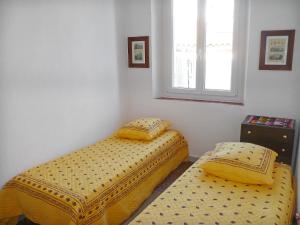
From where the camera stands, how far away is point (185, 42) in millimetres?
3428

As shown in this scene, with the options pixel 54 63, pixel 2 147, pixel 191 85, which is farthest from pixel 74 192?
pixel 191 85

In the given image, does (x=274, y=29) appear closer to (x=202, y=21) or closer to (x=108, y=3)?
(x=202, y=21)

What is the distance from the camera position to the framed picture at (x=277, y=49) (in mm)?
2689

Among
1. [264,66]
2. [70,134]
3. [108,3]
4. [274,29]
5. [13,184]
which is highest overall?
[108,3]

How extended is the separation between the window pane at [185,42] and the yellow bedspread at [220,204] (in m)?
1.64

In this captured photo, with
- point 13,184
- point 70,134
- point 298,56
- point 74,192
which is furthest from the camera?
point 70,134

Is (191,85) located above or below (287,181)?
above

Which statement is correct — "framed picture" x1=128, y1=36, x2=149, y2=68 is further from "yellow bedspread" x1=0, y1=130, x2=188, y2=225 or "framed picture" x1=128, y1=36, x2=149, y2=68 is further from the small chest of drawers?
the small chest of drawers

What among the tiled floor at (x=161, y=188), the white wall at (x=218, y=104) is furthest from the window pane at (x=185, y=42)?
the tiled floor at (x=161, y=188)

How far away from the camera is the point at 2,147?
229 centimetres

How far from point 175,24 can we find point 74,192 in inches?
94.4

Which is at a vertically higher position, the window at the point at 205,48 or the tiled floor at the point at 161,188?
the window at the point at 205,48

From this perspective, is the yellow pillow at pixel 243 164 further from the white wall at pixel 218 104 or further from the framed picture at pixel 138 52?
the framed picture at pixel 138 52

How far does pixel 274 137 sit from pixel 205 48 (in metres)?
1.35
